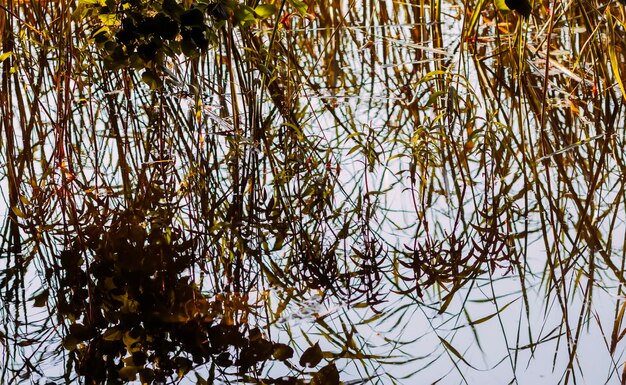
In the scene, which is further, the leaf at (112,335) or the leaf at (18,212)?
the leaf at (18,212)

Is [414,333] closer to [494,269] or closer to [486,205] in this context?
[494,269]

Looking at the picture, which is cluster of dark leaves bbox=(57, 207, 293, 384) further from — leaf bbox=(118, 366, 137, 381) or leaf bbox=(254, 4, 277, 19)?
leaf bbox=(254, 4, 277, 19)

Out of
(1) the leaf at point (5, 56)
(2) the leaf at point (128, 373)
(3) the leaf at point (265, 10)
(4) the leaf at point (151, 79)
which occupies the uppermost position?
(1) the leaf at point (5, 56)

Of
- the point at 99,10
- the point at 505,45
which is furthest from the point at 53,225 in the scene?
the point at 505,45

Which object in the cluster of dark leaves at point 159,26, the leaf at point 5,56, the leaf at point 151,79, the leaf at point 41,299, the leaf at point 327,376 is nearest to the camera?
the leaf at point 327,376

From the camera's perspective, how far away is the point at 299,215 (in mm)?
1517

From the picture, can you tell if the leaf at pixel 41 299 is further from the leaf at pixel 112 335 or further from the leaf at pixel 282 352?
the leaf at pixel 282 352

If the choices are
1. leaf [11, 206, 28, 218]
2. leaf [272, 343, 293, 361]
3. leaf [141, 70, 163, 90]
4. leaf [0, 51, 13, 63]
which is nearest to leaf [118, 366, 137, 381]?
leaf [272, 343, 293, 361]

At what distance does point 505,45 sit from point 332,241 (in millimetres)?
1058

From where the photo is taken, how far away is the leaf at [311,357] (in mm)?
1104

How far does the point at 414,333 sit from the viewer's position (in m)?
1.17

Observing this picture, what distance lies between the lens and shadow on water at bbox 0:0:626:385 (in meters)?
1.13

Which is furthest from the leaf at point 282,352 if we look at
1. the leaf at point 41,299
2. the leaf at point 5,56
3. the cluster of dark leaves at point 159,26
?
the leaf at point 5,56

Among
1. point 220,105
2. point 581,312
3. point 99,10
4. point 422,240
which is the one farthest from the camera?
point 220,105
